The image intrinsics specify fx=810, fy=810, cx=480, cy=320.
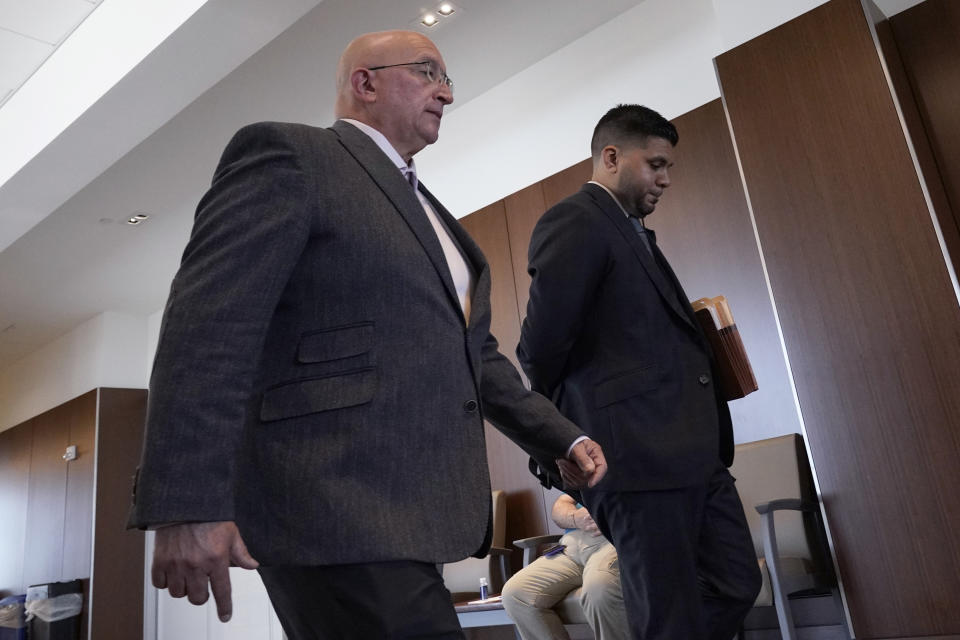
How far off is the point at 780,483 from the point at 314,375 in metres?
2.44

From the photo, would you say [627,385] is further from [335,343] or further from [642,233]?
[335,343]

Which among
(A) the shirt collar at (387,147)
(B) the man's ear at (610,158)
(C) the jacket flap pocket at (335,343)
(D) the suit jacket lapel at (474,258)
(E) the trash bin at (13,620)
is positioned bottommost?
(E) the trash bin at (13,620)

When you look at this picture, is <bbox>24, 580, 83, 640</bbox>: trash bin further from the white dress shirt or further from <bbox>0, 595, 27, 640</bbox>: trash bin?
the white dress shirt

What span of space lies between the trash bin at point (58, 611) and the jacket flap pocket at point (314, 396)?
6.81 m

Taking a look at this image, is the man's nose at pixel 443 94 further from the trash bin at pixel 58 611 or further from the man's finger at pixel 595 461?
the trash bin at pixel 58 611

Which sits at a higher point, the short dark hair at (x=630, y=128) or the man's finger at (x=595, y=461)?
the short dark hair at (x=630, y=128)

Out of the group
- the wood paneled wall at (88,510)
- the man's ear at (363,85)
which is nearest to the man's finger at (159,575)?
the man's ear at (363,85)

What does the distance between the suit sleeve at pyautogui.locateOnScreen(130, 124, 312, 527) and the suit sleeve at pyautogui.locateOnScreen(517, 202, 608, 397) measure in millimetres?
837

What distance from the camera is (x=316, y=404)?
1003 mm

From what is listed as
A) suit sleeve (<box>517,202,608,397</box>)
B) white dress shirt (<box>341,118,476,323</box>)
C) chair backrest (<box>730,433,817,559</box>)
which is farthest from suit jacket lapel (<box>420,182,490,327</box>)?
chair backrest (<box>730,433,817,559</box>)

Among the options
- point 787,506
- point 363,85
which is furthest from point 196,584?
point 787,506

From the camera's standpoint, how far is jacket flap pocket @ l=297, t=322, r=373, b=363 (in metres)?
1.03

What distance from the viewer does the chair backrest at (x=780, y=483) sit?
115 inches

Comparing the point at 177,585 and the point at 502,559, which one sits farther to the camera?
the point at 502,559
